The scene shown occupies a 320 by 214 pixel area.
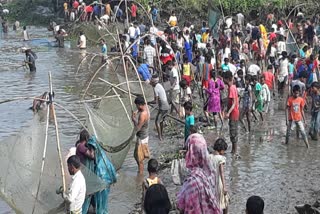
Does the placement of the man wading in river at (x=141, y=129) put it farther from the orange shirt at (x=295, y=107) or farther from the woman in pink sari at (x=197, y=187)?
the woman in pink sari at (x=197, y=187)

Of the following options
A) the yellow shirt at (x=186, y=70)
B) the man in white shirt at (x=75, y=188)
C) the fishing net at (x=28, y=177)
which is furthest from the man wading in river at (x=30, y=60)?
the man in white shirt at (x=75, y=188)

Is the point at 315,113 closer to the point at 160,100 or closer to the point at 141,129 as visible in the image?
the point at 160,100

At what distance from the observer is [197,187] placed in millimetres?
6645

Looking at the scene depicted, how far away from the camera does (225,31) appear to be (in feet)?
69.4

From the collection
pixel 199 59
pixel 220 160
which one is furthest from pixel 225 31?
pixel 220 160

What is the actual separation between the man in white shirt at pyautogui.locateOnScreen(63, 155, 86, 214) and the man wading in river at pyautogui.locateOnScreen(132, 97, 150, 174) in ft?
9.19

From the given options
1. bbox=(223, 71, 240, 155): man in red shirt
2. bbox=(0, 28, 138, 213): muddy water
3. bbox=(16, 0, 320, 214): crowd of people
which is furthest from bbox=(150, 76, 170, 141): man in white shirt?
bbox=(223, 71, 240, 155): man in red shirt

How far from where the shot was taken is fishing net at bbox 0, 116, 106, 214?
7719mm

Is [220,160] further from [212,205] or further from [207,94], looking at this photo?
[207,94]

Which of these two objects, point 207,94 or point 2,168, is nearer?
point 2,168

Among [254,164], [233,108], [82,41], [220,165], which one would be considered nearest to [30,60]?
[82,41]

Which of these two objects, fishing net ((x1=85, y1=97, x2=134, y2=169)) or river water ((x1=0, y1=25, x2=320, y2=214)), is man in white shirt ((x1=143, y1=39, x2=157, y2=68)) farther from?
fishing net ((x1=85, y1=97, x2=134, y2=169))

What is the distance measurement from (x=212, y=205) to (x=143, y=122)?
3639 millimetres

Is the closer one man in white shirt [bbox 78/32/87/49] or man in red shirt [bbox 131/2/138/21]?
man in white shirt [bbox 78/32/87/49]
